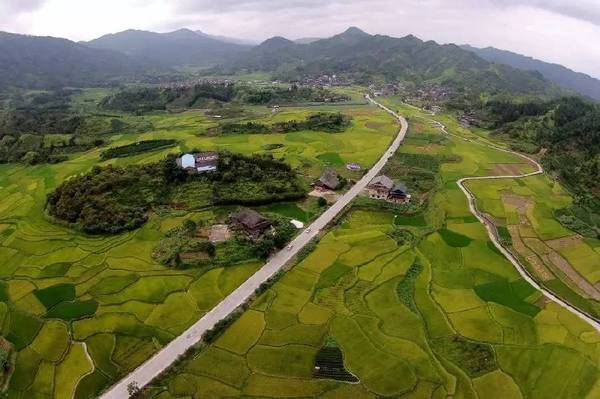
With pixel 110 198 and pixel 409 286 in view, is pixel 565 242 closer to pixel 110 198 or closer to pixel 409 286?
pixel 409 286

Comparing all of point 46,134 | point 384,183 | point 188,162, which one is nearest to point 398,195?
point 384,183

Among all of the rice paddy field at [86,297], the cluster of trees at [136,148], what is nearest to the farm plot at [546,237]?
the rice paddy field at [86,297]

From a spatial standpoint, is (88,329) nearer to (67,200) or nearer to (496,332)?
(67,200)

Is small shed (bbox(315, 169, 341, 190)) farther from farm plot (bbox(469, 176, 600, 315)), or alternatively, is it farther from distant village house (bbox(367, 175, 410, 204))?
farm plot (bbox(469, 176, 600, 315))

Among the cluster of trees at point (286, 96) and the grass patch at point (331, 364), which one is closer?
the grass patch at point (331, 364)

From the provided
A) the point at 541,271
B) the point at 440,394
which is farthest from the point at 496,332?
the point at 541,271

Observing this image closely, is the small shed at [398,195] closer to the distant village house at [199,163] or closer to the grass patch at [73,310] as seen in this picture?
the distant village house at [199,163]
